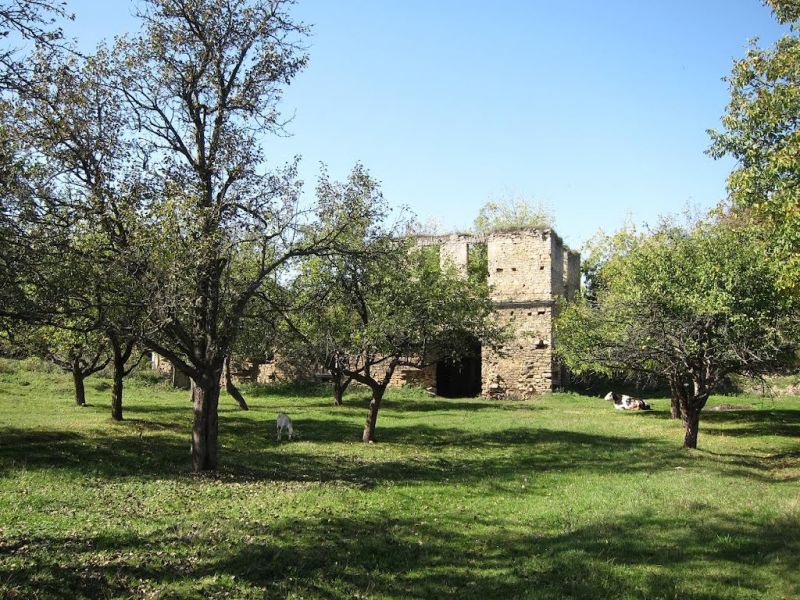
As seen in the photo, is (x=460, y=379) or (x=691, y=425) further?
(x=460, y=379)

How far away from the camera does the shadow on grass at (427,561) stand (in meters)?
6.86

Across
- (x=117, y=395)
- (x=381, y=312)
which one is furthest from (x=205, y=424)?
(x=117, y=395)

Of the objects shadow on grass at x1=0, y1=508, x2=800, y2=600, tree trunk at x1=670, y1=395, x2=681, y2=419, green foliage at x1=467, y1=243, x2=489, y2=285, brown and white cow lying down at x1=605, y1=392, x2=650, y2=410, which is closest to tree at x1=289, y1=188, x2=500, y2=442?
shadow on grass at x1=0, y1=508, x2=800, y2=600

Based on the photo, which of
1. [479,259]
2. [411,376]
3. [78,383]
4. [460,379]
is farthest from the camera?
[460,379]

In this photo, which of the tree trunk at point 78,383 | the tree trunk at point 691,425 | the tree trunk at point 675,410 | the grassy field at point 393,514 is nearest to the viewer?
the grassy field at point 393,514

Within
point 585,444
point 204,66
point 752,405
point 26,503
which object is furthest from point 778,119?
point 752,405

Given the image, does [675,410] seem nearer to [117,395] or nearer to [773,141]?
[773,141]

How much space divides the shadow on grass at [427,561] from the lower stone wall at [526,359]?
1039 inches

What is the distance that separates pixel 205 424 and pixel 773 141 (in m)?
13.2

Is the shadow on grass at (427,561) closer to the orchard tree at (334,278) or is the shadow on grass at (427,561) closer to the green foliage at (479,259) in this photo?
the orchard tree at (334,278)

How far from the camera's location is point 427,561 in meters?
8.07

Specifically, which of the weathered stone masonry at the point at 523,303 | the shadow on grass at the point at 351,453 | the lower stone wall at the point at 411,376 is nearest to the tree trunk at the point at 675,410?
the shadow on grass at the point at 351,453

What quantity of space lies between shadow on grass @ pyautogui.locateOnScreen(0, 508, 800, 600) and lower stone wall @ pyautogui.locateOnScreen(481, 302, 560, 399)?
1039 inches

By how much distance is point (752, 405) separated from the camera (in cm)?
3047
